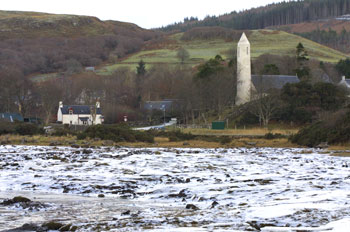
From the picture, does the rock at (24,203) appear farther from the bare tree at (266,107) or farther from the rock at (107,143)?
the bare tree at (266,107)

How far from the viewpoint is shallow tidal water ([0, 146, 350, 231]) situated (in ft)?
39.9

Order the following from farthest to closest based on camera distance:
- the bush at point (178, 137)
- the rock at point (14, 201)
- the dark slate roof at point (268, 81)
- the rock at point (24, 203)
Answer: the dark slate roof at point (268, 81), the bush at point (178, 137), the rock at point (14, 201), the rock at point (24, 203)

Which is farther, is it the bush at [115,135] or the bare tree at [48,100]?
the bare tree at [48,100]

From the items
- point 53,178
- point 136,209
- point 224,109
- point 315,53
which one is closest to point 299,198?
point 136,209

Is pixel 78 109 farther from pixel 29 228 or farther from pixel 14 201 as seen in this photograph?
pixel 29 228

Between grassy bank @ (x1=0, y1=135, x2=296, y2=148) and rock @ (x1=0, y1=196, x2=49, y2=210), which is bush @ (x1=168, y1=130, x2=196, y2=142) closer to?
Answer: grassy bank @ (x1=0, y1=135, x2=296, y2=148)

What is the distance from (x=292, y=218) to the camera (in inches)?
479

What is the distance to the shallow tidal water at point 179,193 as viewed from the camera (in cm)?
1216

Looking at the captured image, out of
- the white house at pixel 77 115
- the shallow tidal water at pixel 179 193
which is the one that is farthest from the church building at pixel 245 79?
the shallow tidal water at pixel 179 193

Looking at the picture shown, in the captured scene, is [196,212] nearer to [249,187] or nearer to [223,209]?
[223,209]

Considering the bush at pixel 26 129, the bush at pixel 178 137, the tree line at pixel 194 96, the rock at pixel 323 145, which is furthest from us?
the tree line at pixel 194 96

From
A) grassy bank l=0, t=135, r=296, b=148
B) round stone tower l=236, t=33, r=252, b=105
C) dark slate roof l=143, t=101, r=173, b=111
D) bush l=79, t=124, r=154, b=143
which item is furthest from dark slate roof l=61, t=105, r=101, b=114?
bush l=79, t=124, r=154, b=143

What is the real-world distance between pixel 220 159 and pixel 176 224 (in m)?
16.7

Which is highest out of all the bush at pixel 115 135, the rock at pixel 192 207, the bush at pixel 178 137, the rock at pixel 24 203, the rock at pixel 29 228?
the rock at pixel 29 228
